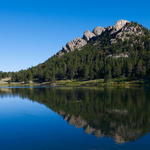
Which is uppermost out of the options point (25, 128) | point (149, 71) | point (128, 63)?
point (128, 63)

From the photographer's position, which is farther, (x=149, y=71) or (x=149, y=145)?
(x=149, y=71)

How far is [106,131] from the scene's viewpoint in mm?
17109

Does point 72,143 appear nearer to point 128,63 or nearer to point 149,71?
point 149,71

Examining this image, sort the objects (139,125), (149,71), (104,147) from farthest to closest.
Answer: (149,71)
(139,125)
(104,147)

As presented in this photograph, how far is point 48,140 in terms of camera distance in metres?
14.9

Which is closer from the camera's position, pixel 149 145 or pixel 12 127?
pixel 149 145

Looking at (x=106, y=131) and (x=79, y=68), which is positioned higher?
(x=79, y=68)

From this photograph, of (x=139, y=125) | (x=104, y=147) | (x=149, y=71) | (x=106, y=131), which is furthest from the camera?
(x=149, y=71)

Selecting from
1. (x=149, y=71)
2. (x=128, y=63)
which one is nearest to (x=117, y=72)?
(x=128, y=63)

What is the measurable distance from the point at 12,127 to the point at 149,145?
16149 millimetres

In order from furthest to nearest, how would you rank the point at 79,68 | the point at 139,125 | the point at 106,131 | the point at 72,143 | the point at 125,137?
the point at 79,68, the point at 139,125, the point at 106,131, the point at 125,137, the point at 72,143

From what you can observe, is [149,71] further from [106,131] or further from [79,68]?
[106,131]

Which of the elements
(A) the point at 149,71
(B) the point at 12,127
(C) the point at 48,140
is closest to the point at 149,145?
(C) the point at 48,140

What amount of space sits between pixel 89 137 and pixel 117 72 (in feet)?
493
